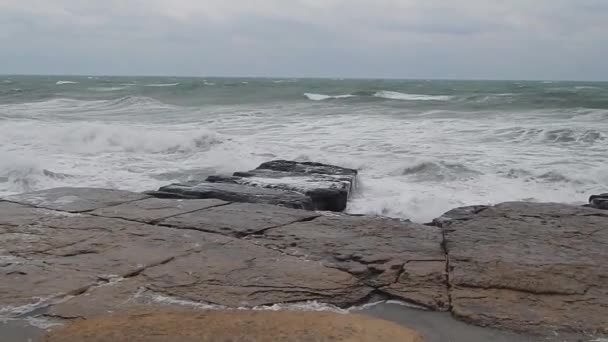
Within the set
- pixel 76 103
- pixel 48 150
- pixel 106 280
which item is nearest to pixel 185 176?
pixel 48 150

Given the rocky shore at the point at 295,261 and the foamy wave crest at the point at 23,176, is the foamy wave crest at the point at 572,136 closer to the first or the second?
the rocky shore at the point at 295,261

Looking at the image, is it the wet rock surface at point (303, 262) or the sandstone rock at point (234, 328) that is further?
the wet rock surface at point (303, 262)

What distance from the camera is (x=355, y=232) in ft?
12.0

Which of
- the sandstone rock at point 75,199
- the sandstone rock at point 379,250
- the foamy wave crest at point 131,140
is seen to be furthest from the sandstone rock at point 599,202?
the foamy wave crest at point 131,140

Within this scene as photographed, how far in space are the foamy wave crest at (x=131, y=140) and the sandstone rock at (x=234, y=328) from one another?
7.90 metres

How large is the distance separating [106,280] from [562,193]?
19.5 feet

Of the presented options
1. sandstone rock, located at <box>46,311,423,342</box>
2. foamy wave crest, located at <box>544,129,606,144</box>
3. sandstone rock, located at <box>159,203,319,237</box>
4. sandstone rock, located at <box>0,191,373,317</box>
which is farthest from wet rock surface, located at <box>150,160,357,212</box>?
foamy wave crest, located at <box>544,129,606,144</box>

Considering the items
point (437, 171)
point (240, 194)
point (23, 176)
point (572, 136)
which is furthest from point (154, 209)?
point (572, 136)

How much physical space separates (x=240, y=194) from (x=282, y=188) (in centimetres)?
59

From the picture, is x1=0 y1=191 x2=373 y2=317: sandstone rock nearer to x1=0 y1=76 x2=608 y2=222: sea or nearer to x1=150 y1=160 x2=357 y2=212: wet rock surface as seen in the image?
x1=150 y1=160 x2=357 y2=212: wet rock surface

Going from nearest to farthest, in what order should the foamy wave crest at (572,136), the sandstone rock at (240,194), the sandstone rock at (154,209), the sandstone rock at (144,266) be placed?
the sandstone rock at (144,266) < the sandstone rock at (154,209) < the sandstone rock at (240,194) < the foamy wave crest at (572,136)

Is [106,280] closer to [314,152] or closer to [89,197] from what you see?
[89,197]

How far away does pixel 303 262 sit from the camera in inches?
119

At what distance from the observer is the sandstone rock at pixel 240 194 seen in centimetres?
482
